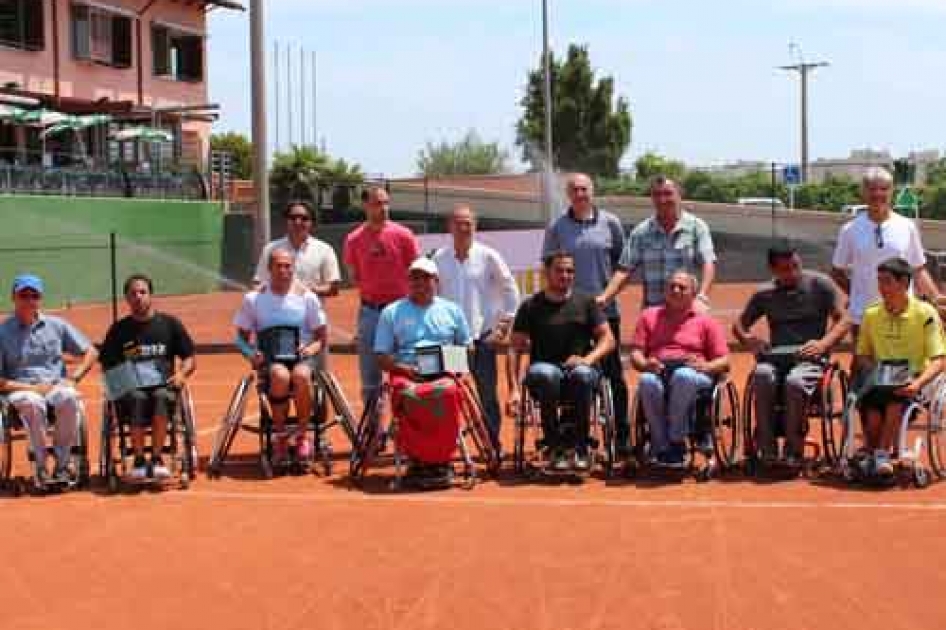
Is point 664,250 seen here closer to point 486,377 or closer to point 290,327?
point 486,377

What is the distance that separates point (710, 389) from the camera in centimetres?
809

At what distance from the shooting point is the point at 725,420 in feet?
27.2

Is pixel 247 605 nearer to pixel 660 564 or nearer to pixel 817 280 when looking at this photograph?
pixel 660 564

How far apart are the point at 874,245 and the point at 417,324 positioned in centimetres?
282

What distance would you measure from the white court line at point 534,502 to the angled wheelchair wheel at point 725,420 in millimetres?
752

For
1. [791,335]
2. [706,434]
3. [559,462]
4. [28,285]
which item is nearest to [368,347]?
[559,462]

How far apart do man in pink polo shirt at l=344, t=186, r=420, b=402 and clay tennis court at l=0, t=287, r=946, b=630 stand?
42.2 inches

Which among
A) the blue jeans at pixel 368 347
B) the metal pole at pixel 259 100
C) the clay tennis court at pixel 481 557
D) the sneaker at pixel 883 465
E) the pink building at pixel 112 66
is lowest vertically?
the clay tennis court at pixel 481 557

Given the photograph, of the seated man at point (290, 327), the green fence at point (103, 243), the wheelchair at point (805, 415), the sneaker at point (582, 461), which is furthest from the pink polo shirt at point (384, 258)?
the green fence at point (103, 243)

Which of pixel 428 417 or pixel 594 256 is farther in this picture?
pixel 594 256

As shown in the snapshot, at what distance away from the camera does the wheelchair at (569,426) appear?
821cm

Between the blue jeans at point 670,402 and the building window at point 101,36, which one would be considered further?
the building window at point 101,36

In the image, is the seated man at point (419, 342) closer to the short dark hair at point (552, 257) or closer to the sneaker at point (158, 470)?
the short dark hair at point (552, 257)

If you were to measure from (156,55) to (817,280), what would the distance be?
108ft
